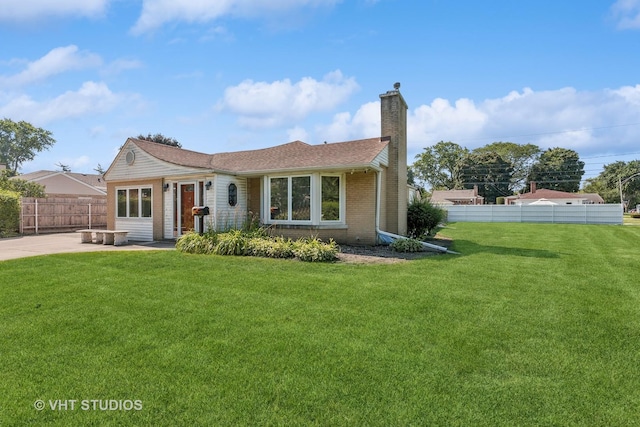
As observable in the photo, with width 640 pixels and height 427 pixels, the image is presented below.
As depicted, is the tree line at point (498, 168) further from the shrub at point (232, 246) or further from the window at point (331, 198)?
the shrub at point (232, 246)

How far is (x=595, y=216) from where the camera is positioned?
2614 centimetres

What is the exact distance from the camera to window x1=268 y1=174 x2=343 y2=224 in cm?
1198

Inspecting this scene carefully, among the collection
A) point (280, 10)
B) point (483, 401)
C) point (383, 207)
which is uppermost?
point (280, 10)

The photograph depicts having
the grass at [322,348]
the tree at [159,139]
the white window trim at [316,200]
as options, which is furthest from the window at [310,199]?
the tree at [159,139]

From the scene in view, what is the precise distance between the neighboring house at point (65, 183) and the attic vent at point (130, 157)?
784 inches

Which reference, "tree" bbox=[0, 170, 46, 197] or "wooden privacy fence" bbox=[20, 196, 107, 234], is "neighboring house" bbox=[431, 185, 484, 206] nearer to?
"wooden privacy fence" bbox=[20, 196, 107, 234]

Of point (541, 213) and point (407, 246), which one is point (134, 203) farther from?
point (541, 213)

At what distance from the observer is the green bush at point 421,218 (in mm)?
14172

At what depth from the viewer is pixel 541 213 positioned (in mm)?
27422

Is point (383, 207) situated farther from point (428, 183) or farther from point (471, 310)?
point (428, 183)

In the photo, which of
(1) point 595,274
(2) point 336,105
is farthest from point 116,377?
(2) point 336,105

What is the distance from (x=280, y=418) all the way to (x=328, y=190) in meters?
9.82

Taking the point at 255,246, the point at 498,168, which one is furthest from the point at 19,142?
the point at 498,168

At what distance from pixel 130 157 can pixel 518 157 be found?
6570 centimetres
